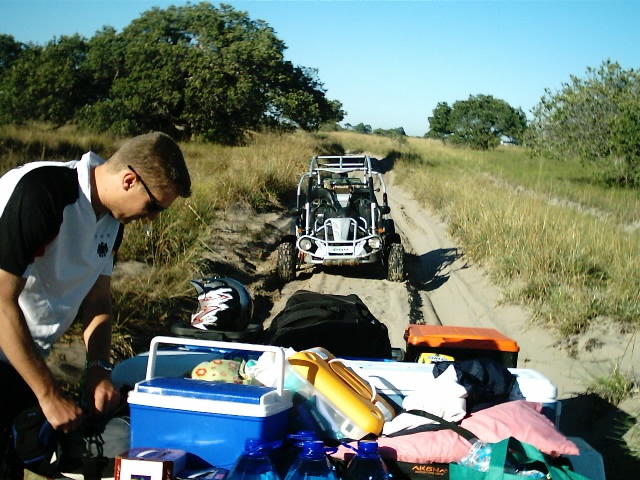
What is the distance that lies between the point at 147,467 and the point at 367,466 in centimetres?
67

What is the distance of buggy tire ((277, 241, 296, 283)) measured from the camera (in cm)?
988

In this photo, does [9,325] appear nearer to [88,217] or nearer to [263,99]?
[88,217]

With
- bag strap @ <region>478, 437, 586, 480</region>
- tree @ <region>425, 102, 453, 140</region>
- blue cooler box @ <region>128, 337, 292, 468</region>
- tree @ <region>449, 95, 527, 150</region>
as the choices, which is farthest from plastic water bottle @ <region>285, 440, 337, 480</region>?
tree @ <region>425, 102, 453, 140</region>

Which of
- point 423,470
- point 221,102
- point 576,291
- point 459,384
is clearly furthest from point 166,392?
point 221,102

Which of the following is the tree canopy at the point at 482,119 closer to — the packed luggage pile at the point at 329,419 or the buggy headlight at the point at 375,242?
the buggy headlight at the point at 375,242

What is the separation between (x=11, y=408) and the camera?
2469 mm

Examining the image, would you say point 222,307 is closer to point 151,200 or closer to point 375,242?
point 151,200

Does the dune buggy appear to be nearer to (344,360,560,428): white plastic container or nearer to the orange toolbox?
the orange toolbox

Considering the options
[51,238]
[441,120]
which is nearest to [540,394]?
[51,238]

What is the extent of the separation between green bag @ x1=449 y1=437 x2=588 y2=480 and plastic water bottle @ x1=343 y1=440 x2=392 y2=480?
269 millimetres

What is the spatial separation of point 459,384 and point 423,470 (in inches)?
18.8

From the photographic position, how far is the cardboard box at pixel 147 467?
2137 millimetres

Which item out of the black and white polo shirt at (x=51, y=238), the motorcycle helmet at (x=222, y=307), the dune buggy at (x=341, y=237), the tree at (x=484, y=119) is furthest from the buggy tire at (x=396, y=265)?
the tree at (x=484, y=119)

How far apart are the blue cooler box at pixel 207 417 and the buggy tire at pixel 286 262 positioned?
7.46m
